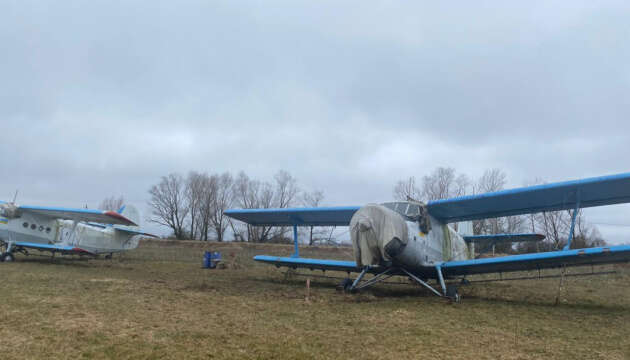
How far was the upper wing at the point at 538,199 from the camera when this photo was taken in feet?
27.0

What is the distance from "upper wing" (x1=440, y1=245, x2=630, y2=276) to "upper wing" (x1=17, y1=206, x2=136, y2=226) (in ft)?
37.9

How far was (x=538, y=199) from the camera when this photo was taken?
30.8 ft

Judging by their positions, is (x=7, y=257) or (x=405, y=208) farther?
(x=7, y=257)

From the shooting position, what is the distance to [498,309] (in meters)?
7.84

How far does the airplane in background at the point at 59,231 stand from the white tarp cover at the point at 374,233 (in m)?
10.3

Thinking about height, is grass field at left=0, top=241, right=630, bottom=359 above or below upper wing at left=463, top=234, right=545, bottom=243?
below

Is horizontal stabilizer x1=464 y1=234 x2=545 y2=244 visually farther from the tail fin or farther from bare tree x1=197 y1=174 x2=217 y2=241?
bare tree x1=197 y1=174 x2=217 y2=241

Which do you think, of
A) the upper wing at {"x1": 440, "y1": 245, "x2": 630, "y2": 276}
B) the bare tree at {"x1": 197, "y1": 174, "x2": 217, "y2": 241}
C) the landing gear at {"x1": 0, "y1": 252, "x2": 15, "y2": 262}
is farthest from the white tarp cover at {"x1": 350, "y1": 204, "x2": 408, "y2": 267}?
the bare tree at {"x1": 197, "y1": 174, "x2": 217, "y2": 241}

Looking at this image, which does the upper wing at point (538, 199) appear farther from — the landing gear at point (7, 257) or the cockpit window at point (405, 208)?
the landing gear at point (7, 257)

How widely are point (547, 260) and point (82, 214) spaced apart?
16.5 m

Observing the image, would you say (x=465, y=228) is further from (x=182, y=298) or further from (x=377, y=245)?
(x=182, y=298)

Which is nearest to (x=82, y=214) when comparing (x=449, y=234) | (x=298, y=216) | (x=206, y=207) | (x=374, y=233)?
(x=298, y=216)

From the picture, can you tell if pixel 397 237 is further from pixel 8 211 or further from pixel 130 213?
pixel 130 213

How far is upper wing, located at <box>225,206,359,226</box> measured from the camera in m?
12.5
